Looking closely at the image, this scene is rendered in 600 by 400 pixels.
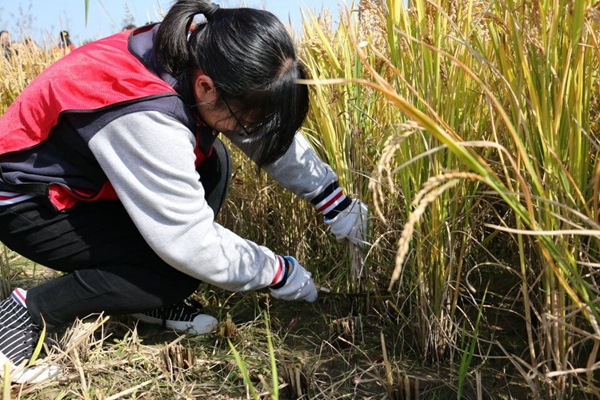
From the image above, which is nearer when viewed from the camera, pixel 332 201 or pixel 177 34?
pixel 177 34

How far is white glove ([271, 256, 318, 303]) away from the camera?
152 cm

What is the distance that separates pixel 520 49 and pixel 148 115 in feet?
2.37

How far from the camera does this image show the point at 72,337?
1.42 metres

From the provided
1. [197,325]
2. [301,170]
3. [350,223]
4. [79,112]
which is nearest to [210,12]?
[79,112]

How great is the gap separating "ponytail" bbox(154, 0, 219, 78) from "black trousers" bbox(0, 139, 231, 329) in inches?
17.0

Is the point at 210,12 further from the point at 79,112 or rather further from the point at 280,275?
the point at 280,275

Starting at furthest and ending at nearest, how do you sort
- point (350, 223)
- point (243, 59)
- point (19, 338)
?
point (350, 223), point (19, 338), point (243, 59)

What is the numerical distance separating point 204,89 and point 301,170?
43cm

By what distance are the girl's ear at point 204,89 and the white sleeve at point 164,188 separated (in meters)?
0.08

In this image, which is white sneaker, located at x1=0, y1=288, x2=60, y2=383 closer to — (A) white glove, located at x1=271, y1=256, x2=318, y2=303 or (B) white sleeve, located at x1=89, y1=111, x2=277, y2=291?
(B) white sleeve, located at x1=89, y1=111, x2=277, y2=291

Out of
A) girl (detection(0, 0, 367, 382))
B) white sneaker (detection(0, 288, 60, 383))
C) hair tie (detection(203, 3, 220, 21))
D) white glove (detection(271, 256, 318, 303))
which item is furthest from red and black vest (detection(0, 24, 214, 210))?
white glove (detection(271, 256, 318, 303))

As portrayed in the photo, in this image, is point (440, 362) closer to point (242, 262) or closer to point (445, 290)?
point (445, 290)

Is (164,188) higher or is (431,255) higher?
(164,188)

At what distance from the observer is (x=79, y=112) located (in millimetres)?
1280
